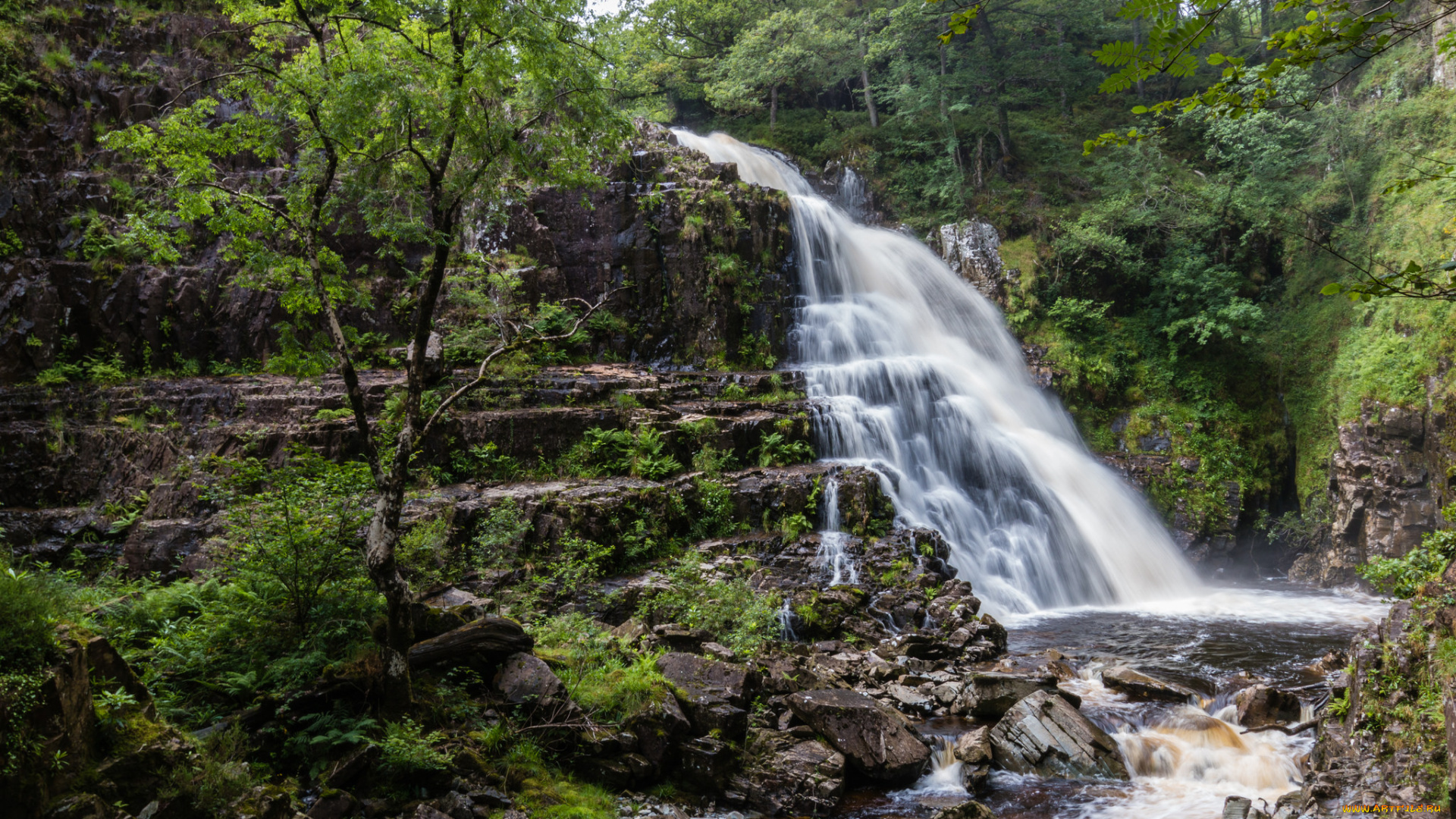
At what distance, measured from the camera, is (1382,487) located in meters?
14.9

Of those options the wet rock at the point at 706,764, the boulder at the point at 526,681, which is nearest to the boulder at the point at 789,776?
the wet rock at the point at 706,764

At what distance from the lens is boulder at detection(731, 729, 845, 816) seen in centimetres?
663

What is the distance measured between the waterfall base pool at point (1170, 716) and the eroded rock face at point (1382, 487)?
2283mm

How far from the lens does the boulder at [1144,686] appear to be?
863 cm

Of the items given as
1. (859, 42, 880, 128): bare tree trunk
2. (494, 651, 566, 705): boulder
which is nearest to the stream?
(494, 651, 566, 705): boulder

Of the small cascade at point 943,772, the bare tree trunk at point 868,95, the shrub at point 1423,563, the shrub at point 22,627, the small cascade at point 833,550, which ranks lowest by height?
the small cascade at point 943,772

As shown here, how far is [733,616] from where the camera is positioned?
31.1ft

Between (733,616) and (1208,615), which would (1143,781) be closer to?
(733,616)

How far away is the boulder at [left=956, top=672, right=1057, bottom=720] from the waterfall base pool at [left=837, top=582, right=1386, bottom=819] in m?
0.34

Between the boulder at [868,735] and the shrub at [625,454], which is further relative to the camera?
the shrub at [625,454]

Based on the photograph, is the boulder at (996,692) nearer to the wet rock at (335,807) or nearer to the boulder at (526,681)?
the boulder at (526,681)

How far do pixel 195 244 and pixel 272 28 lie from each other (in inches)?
544

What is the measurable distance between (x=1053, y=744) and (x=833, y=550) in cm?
521

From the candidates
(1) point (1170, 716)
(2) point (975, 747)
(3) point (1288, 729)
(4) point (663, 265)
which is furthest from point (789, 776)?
(4) point (663, 265)
